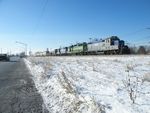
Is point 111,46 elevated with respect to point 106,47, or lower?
elevated

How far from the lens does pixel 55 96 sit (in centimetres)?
806

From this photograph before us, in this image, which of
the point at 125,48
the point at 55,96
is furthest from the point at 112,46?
the point at 55,96

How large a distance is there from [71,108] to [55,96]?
1.88m

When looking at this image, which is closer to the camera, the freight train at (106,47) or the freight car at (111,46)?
the freight car at (111,46)

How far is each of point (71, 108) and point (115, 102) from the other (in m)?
1.03

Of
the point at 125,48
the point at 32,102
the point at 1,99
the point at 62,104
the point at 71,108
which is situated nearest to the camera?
the point at 71,108

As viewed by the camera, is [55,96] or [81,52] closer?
[55,96]

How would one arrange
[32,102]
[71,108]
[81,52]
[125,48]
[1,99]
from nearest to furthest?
[71,108] → [32,102] → [1,99] → [125,48] → [81,52]

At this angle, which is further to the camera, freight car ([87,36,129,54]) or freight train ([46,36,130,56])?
freight train ([46,36,130,56])

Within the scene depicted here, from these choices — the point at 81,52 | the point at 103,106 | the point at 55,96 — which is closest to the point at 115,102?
the point at 103,106

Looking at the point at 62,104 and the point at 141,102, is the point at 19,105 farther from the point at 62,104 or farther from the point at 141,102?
the point at 141,102

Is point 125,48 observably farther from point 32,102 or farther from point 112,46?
point 32,102

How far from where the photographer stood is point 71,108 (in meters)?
6.25

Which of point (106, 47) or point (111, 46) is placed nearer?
point (111, 46)
